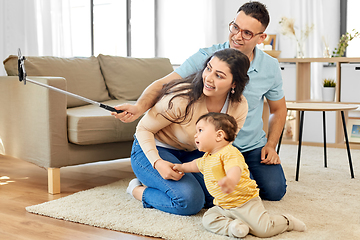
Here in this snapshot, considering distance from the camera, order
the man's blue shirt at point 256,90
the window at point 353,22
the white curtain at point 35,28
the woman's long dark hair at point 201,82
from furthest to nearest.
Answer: the window at point 353,22, the white curtain at point 35,28, the man's blue shirt at point 256,90, the woman's long dark hair at point 201,82

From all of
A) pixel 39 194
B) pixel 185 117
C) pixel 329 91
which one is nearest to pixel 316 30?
pixel 329 91

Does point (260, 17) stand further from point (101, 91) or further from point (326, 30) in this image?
point (326, 30)

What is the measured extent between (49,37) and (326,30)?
2874 millimetres

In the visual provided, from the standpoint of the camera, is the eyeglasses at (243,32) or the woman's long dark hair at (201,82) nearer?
the woman's long dark hair at (201,82)

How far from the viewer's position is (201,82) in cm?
173

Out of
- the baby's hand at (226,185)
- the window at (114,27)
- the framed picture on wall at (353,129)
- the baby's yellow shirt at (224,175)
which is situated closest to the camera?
the baby's hand at (226,185)

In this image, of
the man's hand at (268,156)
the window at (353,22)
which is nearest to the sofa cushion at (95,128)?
the man's hand at (268,156)

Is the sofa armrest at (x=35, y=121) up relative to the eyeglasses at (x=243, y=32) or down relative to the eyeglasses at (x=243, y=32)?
down

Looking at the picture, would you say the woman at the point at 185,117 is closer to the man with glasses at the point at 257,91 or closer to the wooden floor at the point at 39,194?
the man with glasses at the point at 257,91

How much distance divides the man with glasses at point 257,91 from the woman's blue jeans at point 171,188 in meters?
0.28

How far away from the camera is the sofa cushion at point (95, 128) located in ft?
7.17

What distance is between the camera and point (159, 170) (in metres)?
1.74

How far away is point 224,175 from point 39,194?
111cm

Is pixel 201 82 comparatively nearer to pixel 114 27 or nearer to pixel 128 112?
pixel 128 112
